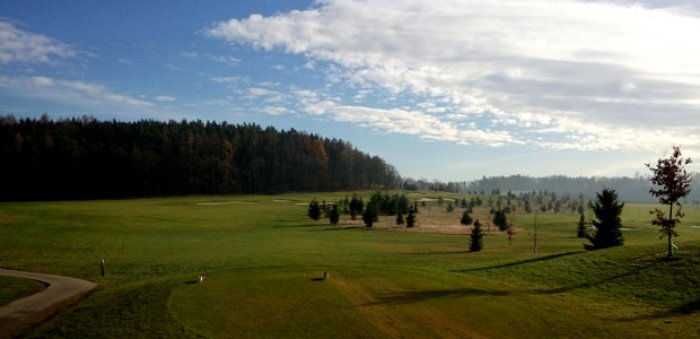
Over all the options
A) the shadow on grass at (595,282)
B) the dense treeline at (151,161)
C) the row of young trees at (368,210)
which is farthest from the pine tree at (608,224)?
the dense treeline at (151,161)

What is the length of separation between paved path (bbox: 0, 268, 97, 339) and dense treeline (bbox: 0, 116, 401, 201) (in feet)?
381

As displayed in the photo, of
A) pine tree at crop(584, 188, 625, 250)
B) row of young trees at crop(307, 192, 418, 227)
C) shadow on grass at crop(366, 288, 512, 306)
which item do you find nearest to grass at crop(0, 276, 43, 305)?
shadow on grass at crop(366, 288, 512, 306)

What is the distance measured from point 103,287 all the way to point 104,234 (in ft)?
119

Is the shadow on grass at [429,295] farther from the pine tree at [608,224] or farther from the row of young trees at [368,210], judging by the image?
the row of young trees at [368,210]

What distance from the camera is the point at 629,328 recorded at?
22.8 m

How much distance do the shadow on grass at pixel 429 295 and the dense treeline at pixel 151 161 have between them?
135 meters

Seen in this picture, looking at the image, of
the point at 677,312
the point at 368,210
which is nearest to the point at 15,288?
the point at 677,312

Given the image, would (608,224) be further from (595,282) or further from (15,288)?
(15,288)

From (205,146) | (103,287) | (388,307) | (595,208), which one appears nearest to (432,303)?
(388,307)

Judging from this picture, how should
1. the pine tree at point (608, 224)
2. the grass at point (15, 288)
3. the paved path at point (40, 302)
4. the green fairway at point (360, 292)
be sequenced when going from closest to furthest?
1. the green fairway at point (360, 292)
2. the paved path at point (40, 302)
3. the grass at point (15, 288)
4. the pine tree at point (608, 224)

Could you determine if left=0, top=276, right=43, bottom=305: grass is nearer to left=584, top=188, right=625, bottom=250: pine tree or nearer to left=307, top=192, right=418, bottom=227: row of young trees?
left=584, top=188, right=625, bottom=250: pine tree

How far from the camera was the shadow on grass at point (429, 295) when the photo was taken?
82.0 feet

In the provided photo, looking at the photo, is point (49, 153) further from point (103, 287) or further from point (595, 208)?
point (595, 208)

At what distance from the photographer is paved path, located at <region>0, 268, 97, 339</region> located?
2298 cm
